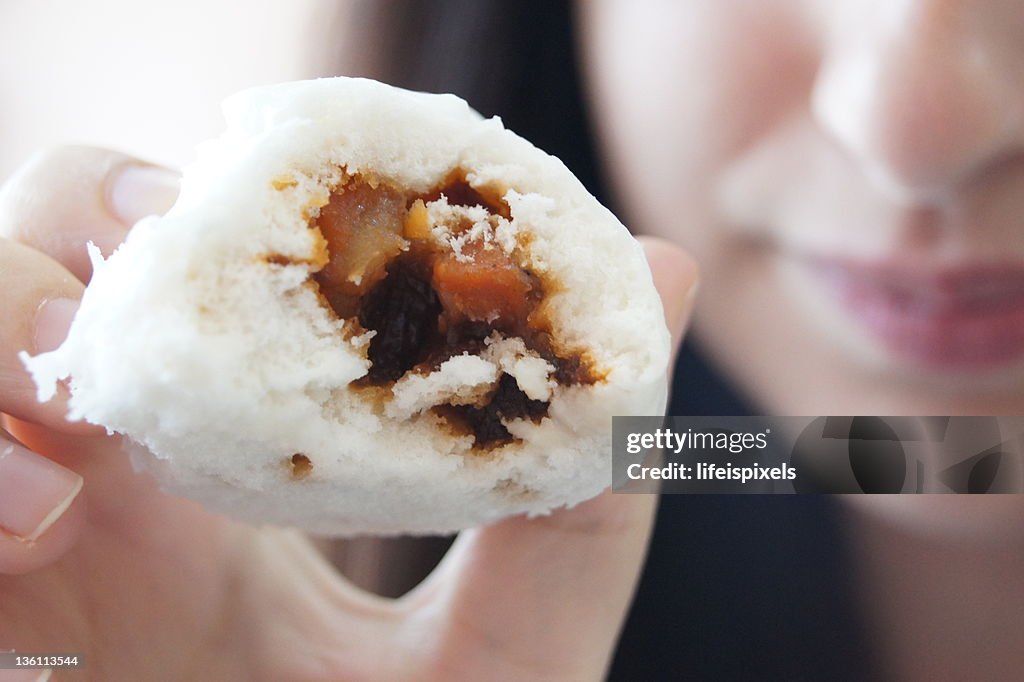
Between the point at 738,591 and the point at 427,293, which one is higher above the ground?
the point at 427,293

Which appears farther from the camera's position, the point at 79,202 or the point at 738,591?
the point at 738,591

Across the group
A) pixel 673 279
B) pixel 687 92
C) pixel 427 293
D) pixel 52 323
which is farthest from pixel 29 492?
pixel 687 92

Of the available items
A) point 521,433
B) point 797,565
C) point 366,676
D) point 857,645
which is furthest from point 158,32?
point 857,645

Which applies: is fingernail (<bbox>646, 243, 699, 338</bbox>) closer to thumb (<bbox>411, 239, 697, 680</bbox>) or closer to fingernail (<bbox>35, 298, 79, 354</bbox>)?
thumb (<bbox>411, 239, 697, 680</bbox>)

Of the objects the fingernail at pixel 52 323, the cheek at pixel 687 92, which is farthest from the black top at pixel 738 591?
the fingernail at pixel 52 323

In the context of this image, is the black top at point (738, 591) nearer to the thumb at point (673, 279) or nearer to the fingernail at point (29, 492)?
the thumb at point (673, 279)

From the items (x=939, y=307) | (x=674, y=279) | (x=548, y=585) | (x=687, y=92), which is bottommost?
(x=548, y=585)

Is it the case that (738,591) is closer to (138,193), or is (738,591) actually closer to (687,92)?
(687,92)
